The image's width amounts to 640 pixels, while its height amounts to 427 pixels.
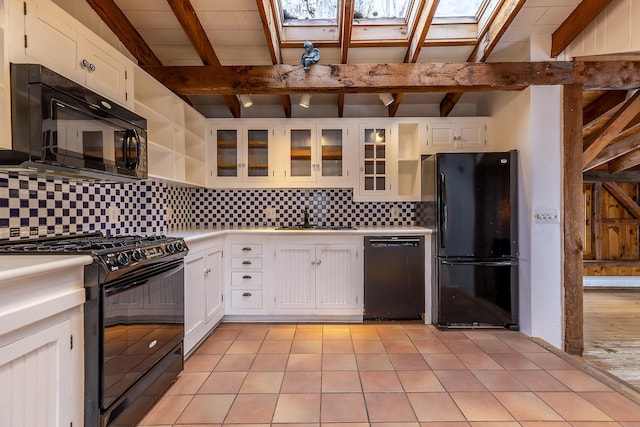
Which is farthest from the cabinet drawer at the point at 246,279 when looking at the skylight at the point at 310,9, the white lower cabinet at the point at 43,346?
the skylight at the point at 310,9

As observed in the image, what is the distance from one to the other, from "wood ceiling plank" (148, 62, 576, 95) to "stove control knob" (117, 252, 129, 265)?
183 cm

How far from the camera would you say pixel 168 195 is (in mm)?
3205

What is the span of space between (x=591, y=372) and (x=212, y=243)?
291 cm

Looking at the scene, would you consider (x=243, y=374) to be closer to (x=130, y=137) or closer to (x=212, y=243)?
(x=212, y=243)

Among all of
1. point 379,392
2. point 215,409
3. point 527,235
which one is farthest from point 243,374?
point 527,235

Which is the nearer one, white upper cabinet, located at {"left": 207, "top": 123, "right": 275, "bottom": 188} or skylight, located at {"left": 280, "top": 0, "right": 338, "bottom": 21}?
skylight, located at {"left": 280, "top": 0, "right": 338, "bottom": 21}

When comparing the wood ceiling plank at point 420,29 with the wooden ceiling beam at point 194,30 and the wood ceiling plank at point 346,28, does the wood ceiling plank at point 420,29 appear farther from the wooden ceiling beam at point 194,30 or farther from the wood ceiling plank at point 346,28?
the wooden ceiling beam at point 194,30

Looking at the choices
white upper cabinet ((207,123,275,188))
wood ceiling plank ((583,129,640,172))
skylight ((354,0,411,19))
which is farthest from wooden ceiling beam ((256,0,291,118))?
wood ceiling plank ((583,129,640,172))

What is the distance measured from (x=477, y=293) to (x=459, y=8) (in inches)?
97.6

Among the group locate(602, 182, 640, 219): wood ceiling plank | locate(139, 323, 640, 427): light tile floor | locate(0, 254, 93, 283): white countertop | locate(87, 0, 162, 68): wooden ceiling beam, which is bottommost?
locate(139, 323, 640, 427): light tile floor

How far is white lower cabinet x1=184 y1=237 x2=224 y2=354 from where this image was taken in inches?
92.8

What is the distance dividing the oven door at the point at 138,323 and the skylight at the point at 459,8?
2881mm

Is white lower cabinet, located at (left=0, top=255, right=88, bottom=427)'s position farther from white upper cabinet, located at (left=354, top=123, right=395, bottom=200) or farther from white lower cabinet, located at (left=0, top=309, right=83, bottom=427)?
white upper cabinet, located at (left=354, top=123, right=395, bottom=200)

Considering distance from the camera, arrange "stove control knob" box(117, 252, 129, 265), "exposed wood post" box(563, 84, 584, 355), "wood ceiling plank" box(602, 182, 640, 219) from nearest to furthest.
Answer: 1. "stove control knob" box(117, 252, 129, 265)
2. "exposed wood post" box(563, 84, 584, 355)
3. "wood ceiling plank" box(602, 182, 640, 219)
